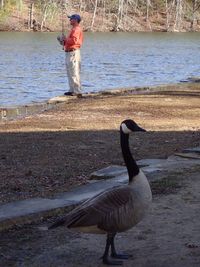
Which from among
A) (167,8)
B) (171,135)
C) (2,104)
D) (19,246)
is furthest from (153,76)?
(167,8)

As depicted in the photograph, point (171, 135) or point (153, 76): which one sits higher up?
point (171, 135)

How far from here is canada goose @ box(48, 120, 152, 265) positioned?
4.81 m

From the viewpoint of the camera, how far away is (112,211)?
488 centimetres

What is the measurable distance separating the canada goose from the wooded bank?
54537 mm

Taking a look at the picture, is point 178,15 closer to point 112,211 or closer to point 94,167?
point 94,167

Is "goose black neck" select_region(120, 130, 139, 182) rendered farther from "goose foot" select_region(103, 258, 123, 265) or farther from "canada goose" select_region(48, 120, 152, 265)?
"goose foot" select_region(103, 258, 123, 265)

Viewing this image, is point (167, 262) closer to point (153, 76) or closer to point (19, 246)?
point (19, 246)

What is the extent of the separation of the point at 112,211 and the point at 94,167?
13.1ft

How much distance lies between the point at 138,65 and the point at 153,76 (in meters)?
4.63

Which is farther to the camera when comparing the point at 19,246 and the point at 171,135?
Answer: the point at 171,135

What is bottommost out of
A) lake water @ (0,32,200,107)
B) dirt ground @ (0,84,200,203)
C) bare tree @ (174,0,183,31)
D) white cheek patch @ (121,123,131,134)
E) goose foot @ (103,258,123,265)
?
bare tree @ (174,0,183,31)

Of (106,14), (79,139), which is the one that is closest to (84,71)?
(79,139)

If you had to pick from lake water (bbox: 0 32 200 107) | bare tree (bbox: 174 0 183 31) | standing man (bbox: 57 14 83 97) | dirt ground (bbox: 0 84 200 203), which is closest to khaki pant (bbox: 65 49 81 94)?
standing man (bbox: 57 14 83 97)

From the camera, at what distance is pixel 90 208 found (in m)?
4.88
